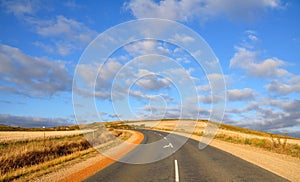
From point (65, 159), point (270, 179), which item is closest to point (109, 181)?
point (270, 179)

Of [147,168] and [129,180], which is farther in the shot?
[147,168]

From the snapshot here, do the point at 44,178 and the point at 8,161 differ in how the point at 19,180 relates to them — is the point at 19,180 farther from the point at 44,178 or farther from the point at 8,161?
the point at 8,161

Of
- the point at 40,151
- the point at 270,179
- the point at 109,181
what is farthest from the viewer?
the point at 40,151

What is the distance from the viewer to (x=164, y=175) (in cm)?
905

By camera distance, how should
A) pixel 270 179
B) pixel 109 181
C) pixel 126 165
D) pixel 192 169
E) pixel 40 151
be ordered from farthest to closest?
pixel 40 151 → pixel 126 165 → pixel 192 169 → pixel 270 179 → pixel 109 181

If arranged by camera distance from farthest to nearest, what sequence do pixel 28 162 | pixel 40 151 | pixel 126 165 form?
pixel 40 151, pixel 28 162, pixel 126 165

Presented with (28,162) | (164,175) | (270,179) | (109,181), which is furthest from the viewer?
(28,162)

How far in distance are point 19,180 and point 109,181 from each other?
3.10 m

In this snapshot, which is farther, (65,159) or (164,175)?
(65,159)

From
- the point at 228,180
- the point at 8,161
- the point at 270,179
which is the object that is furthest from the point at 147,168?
the point at 8,161

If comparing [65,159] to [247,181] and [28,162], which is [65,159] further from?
[247,181]

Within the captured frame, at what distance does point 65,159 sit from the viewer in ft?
44.0

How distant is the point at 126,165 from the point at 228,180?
4.74 metres

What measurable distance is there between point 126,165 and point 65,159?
12.9 feet
